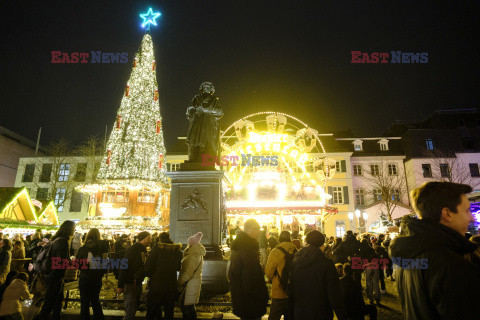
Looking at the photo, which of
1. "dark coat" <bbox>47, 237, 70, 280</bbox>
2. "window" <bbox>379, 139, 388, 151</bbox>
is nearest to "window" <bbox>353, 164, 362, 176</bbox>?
"window" <bbox>379, 139, 388, 151</bbox>

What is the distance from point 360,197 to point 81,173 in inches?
1351

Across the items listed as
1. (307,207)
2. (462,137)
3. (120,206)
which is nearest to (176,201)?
(307,207)

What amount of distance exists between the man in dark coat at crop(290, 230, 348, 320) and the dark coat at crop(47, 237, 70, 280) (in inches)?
164

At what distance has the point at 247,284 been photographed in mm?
3609

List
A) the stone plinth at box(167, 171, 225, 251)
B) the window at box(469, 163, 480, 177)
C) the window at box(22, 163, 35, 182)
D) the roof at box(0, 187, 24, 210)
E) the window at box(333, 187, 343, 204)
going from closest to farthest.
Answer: the stone plinth at box(167, 171, 225, 251)
the roof at box(0, 187, 24, 210)
the window at box(469, 163, 480, 177)
the window at box(333, 187, 343, 204)
the window at box(22, 163, 35, 182)

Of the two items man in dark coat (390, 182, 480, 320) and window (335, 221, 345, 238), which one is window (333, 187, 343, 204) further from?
man in dark coat (390, 182, 480, 320)

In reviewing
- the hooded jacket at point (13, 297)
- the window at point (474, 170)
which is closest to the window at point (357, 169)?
the window at point (474, 170)

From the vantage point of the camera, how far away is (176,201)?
23.1ft

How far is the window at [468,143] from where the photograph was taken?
3219 centimetres

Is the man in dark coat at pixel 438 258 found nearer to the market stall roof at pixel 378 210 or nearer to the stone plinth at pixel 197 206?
the stone plinth at pixel 197 206

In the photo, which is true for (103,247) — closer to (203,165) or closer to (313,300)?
(203,165)

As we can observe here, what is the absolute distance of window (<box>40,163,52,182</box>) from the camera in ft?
117

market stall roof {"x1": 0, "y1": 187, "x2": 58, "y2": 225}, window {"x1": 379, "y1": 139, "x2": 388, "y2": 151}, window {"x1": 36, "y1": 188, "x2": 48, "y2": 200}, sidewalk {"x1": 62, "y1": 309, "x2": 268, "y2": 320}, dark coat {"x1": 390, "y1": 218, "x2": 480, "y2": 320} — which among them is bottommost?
sidewalk {"x1": 62, "y1": 309, "x2": 268, "y2": 320}

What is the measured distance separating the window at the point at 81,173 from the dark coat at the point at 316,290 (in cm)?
3553
